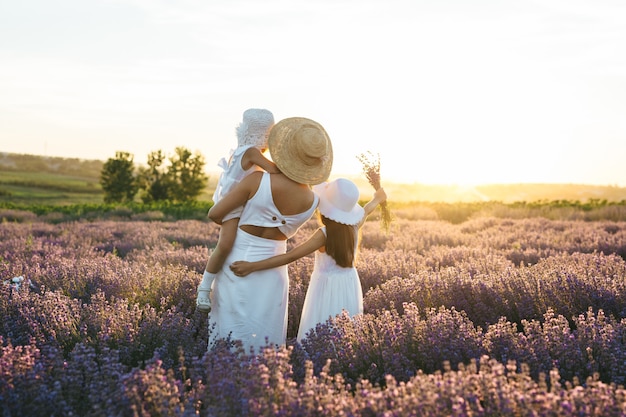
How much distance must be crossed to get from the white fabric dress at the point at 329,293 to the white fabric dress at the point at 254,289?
A: 28 cm

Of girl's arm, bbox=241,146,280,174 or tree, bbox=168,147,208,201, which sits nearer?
girl's arm, bbox=241,146,280,174

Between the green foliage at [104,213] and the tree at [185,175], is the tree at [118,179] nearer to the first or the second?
the tree at [185,175]

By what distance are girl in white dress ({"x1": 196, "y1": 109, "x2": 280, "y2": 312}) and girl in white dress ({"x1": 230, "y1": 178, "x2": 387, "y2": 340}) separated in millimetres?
483

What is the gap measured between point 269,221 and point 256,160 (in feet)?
1.25

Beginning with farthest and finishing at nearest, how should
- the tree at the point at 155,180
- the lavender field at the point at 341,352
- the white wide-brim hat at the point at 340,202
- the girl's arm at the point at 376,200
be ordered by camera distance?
the tree at the point at 155,180
the girl's arm at the point at 376,200
the white wide-brim hat at the point at 340,202
the lavender field at the point at 341,352

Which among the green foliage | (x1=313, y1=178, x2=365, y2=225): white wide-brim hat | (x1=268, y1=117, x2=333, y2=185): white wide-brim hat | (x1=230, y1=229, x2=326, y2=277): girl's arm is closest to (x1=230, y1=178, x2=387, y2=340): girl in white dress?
(x1=313, y1=178, x2=365, y2=225): white wide-brim hat

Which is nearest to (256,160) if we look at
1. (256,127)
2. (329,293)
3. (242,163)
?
(242,163)

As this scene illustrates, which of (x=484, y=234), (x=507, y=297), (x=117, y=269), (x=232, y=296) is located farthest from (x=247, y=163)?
(x=484, y=234)

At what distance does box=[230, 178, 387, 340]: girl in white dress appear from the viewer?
148 inches

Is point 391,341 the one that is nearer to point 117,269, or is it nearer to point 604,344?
point 604,344

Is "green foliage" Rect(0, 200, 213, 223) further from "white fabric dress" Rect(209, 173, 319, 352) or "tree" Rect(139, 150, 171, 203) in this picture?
"tree" Rect(139, 150, 171, 203)

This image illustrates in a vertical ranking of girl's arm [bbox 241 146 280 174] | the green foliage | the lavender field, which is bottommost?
the green foliage

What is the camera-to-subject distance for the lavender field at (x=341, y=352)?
2.14 metres

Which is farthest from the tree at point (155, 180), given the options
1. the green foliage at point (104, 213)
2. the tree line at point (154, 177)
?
the green foliage at point (104, 213)
